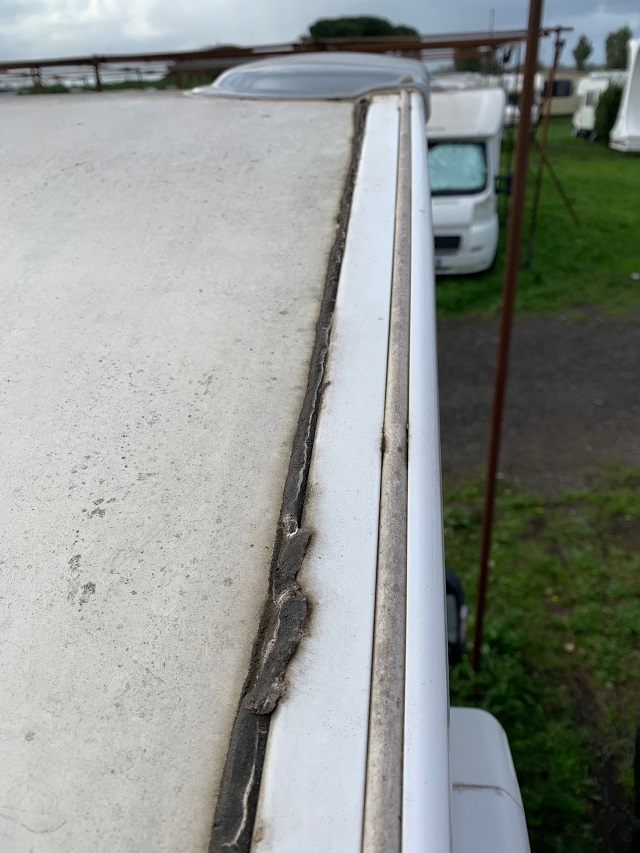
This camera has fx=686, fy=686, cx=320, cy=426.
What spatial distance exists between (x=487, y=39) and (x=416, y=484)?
740 cm

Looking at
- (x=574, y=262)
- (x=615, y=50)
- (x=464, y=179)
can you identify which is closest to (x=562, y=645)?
(x=464, y=179)

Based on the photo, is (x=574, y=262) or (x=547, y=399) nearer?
(x=547, y=399)

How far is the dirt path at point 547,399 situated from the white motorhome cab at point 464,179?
3.15 ft

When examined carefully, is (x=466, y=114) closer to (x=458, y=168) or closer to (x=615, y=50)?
(x=458, y=168)

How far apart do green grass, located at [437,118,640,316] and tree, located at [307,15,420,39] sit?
15960 mm

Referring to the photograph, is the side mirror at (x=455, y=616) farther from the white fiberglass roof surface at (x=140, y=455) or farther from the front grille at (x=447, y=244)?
the front grille at (x=447, y=244)

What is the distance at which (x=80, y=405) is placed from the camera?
996 millimetres

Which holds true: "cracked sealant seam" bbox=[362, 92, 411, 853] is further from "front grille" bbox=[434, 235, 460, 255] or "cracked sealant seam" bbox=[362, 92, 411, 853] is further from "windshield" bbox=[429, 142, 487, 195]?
"windshield" bbox=[429, 142, 487, 195]

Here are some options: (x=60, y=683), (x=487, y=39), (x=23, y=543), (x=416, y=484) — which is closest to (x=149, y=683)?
(x=60, y=683)

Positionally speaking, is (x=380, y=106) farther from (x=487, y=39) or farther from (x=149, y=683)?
(x=487, y=39)

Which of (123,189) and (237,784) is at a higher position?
(123,189)

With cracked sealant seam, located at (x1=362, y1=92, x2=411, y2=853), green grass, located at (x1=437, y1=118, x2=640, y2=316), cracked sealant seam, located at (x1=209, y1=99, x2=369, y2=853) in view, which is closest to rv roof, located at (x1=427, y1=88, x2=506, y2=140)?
green grass, located at (x1=437, y1=118, x2=640, y2=316)

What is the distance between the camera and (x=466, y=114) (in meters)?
7.17

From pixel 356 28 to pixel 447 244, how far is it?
22.0m
